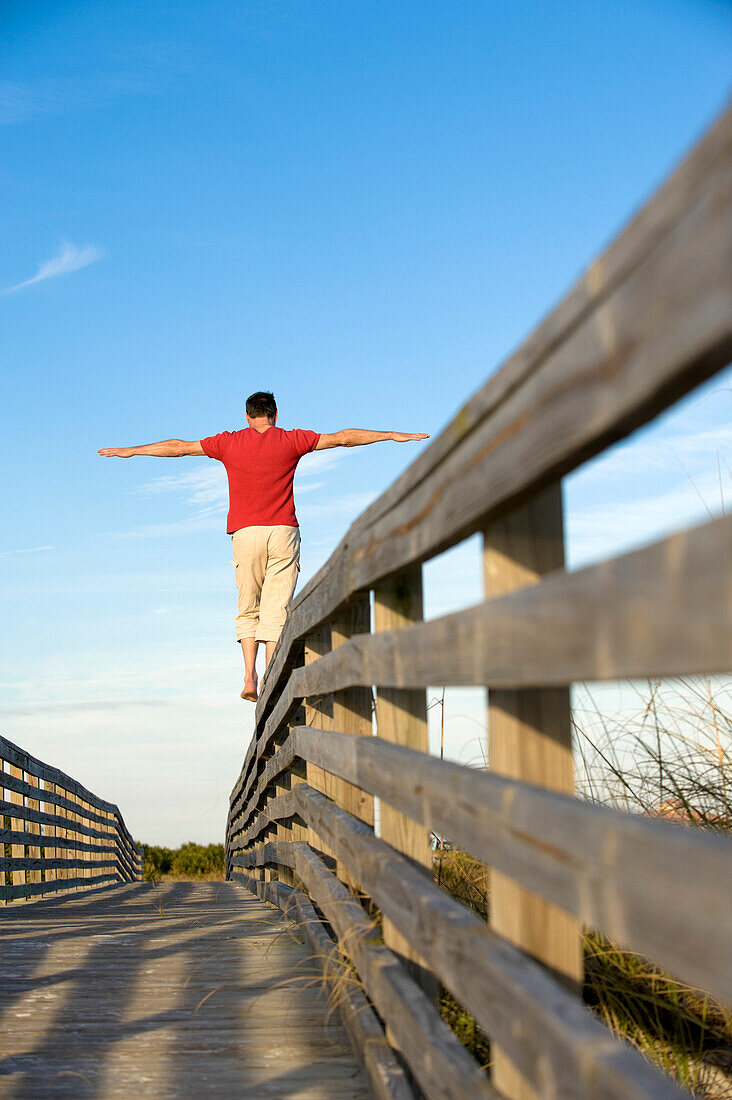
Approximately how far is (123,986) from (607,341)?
2.92m

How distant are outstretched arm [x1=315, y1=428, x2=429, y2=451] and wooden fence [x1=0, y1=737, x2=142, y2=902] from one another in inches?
141

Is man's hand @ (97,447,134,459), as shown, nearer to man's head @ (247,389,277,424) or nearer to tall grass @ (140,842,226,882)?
man's head @ (247,389,277,424)

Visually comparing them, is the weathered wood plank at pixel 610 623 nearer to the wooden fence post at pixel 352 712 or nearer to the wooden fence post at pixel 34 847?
the wooden fence post at pixel 352 712

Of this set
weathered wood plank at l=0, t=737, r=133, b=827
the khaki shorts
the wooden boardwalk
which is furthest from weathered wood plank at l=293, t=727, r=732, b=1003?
weathered wood plank at l=0, t=737, r=133, b=827

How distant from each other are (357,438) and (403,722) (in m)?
4.84

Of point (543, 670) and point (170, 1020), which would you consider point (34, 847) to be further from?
point (543, 670)

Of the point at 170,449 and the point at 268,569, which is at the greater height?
the point at 170,449

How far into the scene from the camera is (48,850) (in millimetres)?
11023

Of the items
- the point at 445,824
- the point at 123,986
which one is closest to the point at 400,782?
the point at 445,824

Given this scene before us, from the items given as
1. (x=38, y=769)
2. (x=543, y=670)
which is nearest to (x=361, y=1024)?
(x=543, y=670)

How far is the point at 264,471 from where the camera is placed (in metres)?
7.09

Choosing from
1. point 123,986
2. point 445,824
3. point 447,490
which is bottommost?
point 123,986

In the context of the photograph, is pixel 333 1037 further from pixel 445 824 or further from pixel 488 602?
pixel 488 602

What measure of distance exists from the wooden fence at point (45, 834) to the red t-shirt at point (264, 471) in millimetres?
2893
